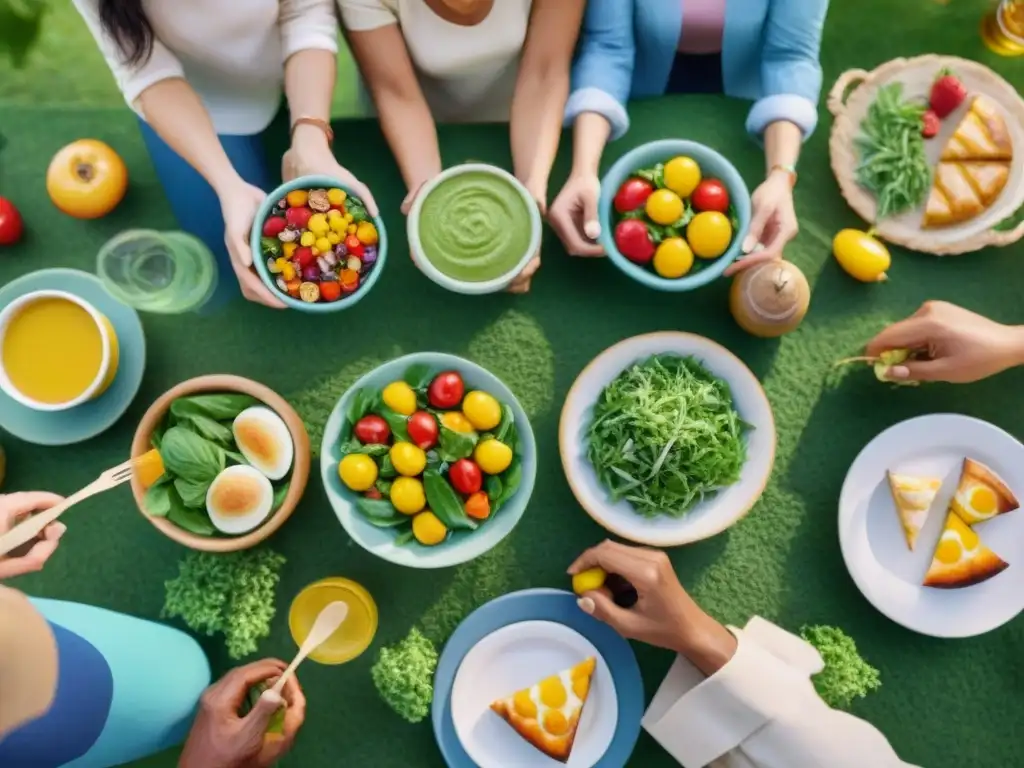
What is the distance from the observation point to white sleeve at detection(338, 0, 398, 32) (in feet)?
5.28

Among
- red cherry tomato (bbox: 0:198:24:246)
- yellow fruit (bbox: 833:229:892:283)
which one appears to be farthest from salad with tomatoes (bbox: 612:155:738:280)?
red cherry tomato (bbox: 0:198:24:246)

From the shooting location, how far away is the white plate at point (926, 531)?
165 centimetres

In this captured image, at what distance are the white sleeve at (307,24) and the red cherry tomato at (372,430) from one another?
0.72 meters

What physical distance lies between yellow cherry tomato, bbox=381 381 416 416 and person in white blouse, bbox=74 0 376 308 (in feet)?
0.89

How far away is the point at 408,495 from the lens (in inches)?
59.1

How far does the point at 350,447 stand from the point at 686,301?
0.76 meters

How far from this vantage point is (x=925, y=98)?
1.81 m

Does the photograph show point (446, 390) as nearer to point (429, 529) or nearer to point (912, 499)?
point (429, 529)

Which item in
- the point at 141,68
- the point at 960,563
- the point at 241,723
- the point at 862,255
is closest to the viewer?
the point at 241,723

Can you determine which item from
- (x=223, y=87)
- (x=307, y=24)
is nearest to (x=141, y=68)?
(x=223, y=87)

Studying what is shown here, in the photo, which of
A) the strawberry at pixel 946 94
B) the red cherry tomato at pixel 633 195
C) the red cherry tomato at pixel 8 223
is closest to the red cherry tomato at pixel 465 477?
the red cherry tomato at pixel 633 195

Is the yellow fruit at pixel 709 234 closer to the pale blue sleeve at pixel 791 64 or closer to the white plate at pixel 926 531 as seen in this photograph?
the pale blue sleeve at pixel 791 64

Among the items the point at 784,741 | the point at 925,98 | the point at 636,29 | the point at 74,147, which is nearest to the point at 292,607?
the point at 784,741

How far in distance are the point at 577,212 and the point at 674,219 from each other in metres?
0.21
